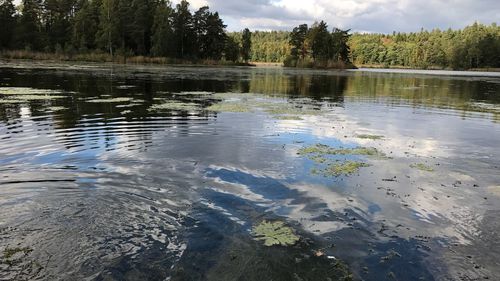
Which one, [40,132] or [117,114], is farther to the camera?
[117,114]

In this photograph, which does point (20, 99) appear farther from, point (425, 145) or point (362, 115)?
point (425, 145)

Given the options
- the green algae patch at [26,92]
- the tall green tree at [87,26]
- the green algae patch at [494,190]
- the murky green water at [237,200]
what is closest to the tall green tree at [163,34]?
the tall green tree at [87,26]

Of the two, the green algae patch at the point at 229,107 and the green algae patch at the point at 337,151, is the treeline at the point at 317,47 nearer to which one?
the green algae patch at the point at 229,107

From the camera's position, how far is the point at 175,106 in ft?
71.5

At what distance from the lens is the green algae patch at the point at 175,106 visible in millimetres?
20634

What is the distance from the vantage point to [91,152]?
11453 millimetres

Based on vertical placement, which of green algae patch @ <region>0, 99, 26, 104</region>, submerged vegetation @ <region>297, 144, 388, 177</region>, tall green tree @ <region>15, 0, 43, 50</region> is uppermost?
tall green tree @ <region>15, 0, 43, 50</region>

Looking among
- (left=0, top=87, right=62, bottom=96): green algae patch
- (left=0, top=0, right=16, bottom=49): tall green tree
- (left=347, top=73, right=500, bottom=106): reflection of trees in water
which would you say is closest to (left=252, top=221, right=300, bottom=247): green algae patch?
(left=0, top=87, right=62, bottom=96): green algae patch

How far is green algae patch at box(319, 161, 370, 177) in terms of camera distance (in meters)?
10.4

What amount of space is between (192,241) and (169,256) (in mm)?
583

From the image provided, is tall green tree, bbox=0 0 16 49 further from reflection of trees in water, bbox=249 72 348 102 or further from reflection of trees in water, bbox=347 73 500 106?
reflection of trees in water, bbox=347 73 500 106

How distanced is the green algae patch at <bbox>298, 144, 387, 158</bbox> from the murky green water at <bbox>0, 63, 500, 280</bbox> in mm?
82

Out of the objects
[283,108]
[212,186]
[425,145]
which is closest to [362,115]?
[283,108]

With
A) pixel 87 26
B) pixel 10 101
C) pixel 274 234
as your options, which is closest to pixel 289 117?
pixel 274 234
